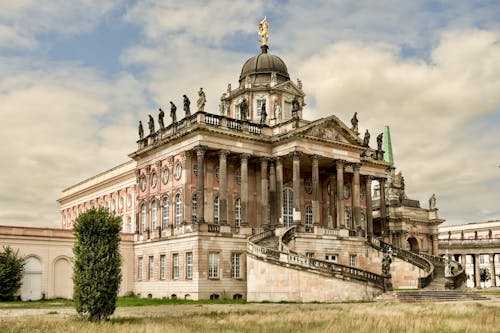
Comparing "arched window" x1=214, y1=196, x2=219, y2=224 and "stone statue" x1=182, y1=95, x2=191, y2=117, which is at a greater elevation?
"stone statue" x1=182, y1=95, x2=191, y2=117

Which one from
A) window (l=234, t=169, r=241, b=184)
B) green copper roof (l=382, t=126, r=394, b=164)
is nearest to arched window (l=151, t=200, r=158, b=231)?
window (l=234, t=169, r=241, b=184)

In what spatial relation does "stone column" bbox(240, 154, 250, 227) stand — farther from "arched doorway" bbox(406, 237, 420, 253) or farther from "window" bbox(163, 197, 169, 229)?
"arched doorway" bbox(406, 237, 420, 253)

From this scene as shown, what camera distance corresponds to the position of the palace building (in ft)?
161

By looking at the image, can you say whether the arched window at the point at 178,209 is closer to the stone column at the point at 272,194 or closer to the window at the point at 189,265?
the window at the point at 189,265

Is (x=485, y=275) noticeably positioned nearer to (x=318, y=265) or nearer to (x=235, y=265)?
(x=235, y=265)

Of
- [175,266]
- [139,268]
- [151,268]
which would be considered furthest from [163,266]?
[139,268]

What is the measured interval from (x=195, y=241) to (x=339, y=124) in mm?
16810

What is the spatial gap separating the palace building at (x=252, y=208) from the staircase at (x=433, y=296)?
6.68 ft

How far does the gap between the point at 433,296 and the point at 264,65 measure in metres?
32.1

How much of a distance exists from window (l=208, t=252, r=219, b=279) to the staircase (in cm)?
1562

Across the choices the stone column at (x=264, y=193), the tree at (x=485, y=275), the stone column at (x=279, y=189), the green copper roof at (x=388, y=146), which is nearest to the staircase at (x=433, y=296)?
the stone column at (x=279, y=189)

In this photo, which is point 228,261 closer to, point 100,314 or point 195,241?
point 195,241

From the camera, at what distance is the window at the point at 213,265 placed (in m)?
49.8

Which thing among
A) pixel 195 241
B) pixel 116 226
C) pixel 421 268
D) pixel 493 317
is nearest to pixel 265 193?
pixel 195 241
